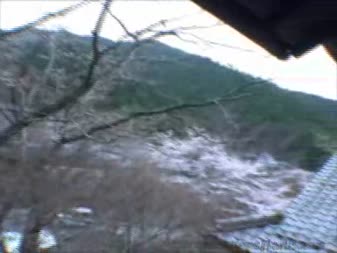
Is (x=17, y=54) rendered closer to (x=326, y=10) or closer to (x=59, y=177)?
(x=59, y=177)

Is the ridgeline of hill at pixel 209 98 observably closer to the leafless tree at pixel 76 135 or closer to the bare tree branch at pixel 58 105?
the leafless tree at pixel 76 135

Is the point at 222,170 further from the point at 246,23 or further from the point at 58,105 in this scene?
the point at 246,23

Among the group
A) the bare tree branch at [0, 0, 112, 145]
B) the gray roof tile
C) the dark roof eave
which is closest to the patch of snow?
the gray roof tile

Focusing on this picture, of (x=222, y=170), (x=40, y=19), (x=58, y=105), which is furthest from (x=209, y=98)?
(x=40, y=19)

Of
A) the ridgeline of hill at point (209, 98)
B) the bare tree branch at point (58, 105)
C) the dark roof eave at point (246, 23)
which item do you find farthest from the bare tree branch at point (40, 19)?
the dark roof eave at point (246, 23)

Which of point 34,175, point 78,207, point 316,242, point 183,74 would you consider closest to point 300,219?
point 316,242

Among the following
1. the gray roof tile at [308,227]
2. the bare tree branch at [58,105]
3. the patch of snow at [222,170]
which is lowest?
the patch of snow at [222,170]

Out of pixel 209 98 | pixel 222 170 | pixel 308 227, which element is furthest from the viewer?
pixel 222 170

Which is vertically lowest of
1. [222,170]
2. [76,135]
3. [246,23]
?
[222,170]

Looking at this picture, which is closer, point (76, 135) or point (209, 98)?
point (76, 135)
